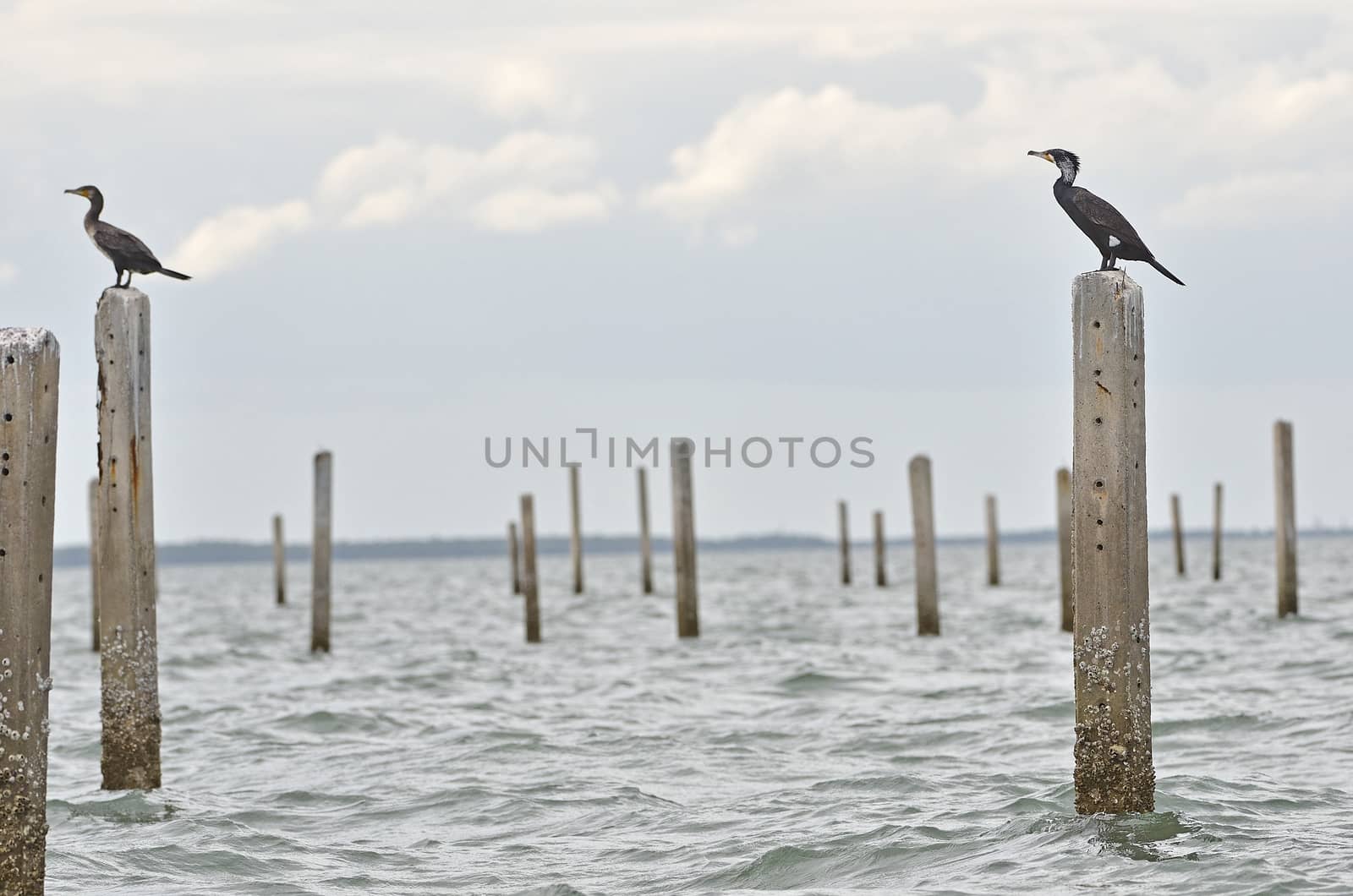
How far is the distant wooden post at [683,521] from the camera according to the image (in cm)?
1689

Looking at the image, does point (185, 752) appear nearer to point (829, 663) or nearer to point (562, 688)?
point (562, 688)

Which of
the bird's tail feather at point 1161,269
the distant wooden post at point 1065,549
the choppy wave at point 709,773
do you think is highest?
the bird's tail feather at point 1161,269

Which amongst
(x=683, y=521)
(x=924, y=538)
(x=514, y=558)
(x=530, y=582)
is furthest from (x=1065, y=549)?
(x=514, y=558)

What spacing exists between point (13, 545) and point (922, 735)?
664 centimetres

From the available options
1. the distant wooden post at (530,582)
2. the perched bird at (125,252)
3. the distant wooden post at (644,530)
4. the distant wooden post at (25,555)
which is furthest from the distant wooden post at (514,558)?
the distant wooden post at (25,555)

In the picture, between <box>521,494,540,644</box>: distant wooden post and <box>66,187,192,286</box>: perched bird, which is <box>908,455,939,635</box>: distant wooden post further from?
<box>66,187,192,286</box>: perched bird

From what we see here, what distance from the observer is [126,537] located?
7723 millimetres

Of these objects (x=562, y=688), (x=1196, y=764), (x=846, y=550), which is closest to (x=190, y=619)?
(x=846, y=550)

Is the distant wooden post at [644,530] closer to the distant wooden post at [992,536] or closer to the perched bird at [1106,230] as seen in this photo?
the distant wooden post at [992,536]

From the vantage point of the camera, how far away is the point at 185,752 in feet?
33.6

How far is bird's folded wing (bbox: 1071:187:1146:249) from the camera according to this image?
630cm

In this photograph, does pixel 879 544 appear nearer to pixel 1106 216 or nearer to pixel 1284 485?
pixel 1284 485

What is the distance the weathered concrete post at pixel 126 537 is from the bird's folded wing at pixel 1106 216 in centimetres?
454

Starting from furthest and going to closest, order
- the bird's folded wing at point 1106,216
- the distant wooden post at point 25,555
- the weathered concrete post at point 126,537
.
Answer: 1. the weathered concrete post at point 126,537
2. the bird's folded wing at point 1106,216
3. the distant wooden post at point 25,555
